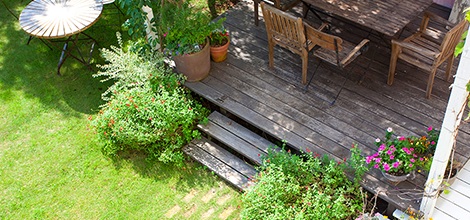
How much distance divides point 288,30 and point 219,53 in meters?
1.05

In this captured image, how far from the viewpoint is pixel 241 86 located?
15.1 ft

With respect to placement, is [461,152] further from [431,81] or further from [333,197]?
[333,197]

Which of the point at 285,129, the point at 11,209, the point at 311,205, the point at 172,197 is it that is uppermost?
the point at 285,129

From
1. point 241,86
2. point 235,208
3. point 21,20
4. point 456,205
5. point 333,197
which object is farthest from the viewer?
point 21,20

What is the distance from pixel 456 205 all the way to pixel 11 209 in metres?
4.57

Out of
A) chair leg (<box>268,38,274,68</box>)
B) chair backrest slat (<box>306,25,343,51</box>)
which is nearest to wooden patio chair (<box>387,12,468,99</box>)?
chair backrest slat (<box>306,25,343,51</box>)

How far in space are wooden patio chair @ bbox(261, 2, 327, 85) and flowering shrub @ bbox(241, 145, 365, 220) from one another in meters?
1.20

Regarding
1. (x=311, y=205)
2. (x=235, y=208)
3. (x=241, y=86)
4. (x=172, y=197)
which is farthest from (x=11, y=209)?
(x=311, y=205)

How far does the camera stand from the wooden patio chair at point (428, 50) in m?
3.69

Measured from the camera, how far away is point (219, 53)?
4.80 meters

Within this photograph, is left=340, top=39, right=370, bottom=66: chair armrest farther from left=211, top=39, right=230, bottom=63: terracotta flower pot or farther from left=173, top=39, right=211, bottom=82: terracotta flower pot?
left=173, top=39, right=211, bottom=82: terracotta flower pot

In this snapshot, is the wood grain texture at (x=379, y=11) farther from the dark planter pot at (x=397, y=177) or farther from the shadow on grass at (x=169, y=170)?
the shadow on grass at (x=169, y=170)

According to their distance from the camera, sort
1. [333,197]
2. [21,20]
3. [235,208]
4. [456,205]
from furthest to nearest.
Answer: [21,20] < [235,208] < [333,197] < [456,205]

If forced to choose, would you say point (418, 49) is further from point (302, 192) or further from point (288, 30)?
point (302, 192)
